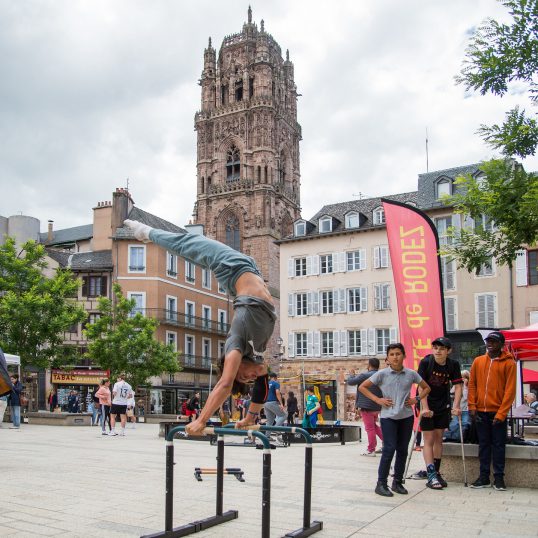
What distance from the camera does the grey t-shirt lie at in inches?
345

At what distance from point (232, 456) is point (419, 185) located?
39415mm

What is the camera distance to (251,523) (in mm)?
6895

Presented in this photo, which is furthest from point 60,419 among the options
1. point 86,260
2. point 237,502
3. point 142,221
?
point 142,221

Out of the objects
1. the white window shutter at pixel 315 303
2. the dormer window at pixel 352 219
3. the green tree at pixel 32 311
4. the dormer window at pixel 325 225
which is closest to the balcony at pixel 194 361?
the white window shutter at pixel 315 303

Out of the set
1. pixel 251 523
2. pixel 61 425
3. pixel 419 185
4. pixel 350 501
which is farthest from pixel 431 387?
pixel 419 185

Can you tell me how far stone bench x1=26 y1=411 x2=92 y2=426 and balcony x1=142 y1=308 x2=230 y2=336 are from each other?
24370 millimetres

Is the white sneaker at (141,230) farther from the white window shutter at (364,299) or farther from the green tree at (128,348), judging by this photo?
the white window shutter at (364,299)

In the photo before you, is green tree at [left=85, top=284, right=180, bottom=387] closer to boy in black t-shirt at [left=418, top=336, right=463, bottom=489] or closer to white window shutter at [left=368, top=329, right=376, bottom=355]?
white window shutter at [left=368, top=329, right=376, bottom=355]

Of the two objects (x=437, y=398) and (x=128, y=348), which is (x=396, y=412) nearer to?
(x=437, y=398)

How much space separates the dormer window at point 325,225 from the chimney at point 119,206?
15.9m

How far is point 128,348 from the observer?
4200 centimetres

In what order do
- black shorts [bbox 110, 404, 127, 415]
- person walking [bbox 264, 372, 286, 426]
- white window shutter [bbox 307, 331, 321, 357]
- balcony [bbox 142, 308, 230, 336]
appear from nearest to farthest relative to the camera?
person walking [bbox 264, 372, 286, 426] < black shorts [bbox 110, 404, 127, 415] < white window shutter [bbox 307, 331, 321, 357] < balcony [bbox 142, 308, 230, 336]

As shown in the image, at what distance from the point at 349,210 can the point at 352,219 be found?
156cm

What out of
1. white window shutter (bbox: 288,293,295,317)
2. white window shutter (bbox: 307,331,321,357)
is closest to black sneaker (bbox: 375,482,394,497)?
white window shutter (bbox: 307,331,321,357)
